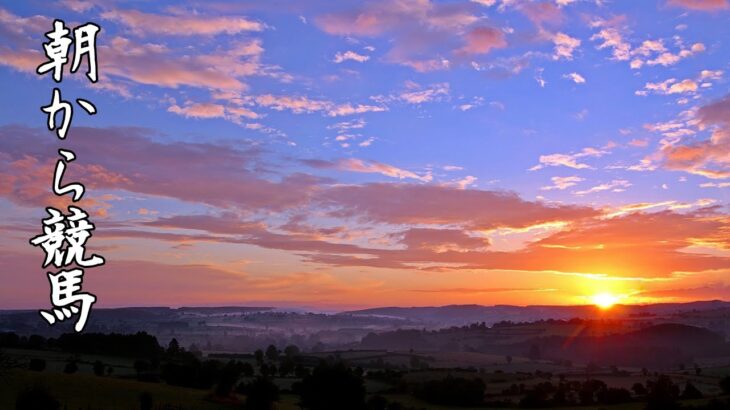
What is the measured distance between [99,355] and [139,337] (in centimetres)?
1566

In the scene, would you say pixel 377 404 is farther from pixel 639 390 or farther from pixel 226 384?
pixel 639 390

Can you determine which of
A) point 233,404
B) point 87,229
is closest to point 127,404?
point 233,404

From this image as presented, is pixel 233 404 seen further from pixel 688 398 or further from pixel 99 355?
pixel 99 355

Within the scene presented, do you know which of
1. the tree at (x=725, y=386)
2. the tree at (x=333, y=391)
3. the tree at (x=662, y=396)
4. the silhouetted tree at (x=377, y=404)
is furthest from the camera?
the tree at (x=725, y=386)

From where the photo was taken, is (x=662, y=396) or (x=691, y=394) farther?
(x=691, y=394)

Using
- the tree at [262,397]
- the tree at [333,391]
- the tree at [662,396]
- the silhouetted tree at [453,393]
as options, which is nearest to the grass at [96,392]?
the tree at [262,397]

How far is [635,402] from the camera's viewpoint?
99250 millimetres

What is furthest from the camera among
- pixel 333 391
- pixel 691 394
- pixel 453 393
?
pixel 453 393

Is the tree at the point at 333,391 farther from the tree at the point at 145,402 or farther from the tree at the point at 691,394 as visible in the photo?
the tree at the point at 691,394

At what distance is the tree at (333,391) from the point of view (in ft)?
284

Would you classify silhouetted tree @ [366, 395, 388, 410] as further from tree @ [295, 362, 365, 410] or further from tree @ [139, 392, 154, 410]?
tree @ [139, 392, 154, 410]

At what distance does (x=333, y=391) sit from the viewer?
3450 inches

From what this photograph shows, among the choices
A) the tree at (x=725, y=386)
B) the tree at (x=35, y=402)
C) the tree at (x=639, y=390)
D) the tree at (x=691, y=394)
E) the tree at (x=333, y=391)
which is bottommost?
the tree at (x=639, y=390)

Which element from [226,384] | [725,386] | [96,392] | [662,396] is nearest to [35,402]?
[96,392]
